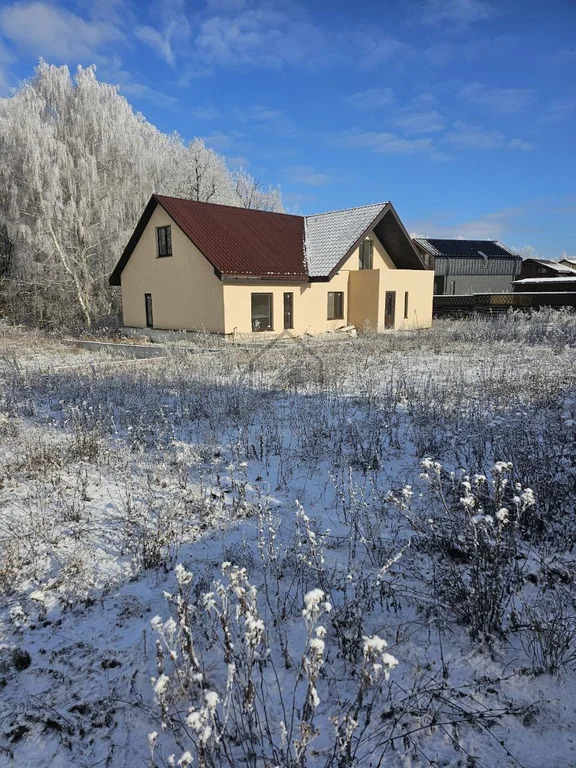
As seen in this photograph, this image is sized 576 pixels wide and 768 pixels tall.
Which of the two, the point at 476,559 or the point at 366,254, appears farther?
the point at 366,254

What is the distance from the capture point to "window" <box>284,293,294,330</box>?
19.8m

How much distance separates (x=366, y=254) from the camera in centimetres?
2278

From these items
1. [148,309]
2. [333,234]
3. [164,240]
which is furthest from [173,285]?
[333,234]

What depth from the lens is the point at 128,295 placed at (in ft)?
73.4

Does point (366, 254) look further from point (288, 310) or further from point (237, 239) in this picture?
point (237, 239)

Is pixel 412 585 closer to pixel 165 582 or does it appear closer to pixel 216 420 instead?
pixel 165 582

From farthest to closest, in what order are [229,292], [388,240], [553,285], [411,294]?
[553,285], [411,294], [388,240], [229,292]

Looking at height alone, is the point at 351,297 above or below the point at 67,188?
below

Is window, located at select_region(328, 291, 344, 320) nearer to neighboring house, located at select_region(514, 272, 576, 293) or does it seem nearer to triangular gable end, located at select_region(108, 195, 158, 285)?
triangular gable end, located at select_region(108, 195, 158, 285)

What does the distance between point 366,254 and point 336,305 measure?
3.08m

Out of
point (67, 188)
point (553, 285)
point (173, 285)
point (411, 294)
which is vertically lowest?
point (411, 294)

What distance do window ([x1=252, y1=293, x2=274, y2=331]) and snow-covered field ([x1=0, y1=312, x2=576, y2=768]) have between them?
11710 millimetres

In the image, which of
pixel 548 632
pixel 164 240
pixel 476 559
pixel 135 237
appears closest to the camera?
pixel 548 632

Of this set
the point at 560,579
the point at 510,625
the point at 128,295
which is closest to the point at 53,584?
the point at 510,625
